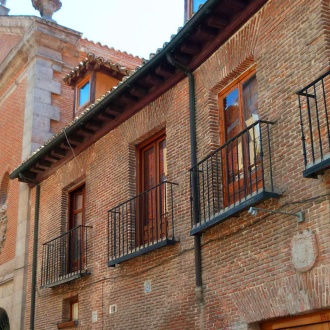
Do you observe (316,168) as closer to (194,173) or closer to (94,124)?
(194,173)

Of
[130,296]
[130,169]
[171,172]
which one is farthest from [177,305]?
[130,169]

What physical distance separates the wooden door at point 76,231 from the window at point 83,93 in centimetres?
249

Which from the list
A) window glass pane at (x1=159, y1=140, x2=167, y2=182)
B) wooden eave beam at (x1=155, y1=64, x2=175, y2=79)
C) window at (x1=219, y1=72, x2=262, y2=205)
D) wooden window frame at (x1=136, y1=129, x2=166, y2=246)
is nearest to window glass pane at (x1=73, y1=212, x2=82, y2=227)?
wooden window frame at (x1=136, y1=129, x2=166, y2=246)

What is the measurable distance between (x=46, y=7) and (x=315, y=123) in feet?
42.2

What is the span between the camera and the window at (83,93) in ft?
50.0

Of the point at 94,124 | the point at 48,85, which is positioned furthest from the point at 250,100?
the point at 48,85

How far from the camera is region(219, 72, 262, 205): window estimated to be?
28.3 ft

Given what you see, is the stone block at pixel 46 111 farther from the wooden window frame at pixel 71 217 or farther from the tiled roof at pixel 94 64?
the wooden window frame at pixel 71 217

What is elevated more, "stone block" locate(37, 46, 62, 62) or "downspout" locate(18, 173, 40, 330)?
"stone block" locate(37, 46, 62, 62)

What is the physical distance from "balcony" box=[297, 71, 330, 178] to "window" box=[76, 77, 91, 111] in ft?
26.9

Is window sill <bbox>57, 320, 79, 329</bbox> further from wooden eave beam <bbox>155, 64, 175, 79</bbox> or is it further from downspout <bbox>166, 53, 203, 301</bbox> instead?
wooden eave beam <bbox>155, 64, 175, 79</bbox>

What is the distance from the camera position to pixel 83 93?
51.1 ft

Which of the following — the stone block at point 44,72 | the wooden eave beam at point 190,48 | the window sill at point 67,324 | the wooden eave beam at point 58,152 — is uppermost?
the stone block at point 44,72

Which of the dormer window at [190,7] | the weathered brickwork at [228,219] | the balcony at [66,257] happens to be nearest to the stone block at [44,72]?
the weathered brickwork at [228,219]
